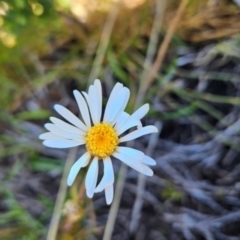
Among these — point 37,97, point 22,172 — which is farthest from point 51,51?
point 22,172

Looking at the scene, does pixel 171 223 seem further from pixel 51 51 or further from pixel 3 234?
pixel 51 51

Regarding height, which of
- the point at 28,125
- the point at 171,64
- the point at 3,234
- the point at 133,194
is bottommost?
the point at 3,234

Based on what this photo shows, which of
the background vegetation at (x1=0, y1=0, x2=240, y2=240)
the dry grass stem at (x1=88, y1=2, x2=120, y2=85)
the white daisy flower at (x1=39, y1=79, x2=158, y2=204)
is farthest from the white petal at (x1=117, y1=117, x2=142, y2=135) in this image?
the dry grass stem at (x1=88, y1=2, x2=120, y2=85)

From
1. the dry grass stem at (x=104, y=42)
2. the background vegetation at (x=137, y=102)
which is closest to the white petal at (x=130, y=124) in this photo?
the background vegetation at (x=137, y=102)

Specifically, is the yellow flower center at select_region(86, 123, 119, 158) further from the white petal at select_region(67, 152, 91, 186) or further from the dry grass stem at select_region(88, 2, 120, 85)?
the dry grass stem at select_region(88, 2, 120, 85)

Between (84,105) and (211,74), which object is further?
(211,74)

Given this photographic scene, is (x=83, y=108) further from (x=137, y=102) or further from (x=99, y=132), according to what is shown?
(x=137, y=102)

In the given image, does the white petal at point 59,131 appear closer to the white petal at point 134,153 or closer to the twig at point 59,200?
the white petal at point 134,153

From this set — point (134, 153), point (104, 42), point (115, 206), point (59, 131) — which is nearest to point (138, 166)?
point (134, 153)
